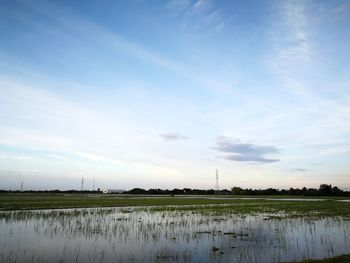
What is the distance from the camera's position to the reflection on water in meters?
13.4

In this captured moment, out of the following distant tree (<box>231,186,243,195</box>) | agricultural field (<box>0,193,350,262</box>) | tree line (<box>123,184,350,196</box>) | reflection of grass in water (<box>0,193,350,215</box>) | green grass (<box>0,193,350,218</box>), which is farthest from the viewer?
distant tree (<box>231,186,243,195</box>)

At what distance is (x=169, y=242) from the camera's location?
1673 centimetres

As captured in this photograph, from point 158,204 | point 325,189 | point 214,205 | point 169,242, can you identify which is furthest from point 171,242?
point 325,189

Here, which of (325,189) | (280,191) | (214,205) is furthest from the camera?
(280,191)

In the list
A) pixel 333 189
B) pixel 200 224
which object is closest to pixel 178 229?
pixel 200 224

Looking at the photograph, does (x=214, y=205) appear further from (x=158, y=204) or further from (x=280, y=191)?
(x=280, y=191)

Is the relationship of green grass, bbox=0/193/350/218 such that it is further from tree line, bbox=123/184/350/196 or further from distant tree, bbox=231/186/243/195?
distant tree, bbox=231/186/243/195

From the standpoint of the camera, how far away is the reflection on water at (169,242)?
13.4 meters

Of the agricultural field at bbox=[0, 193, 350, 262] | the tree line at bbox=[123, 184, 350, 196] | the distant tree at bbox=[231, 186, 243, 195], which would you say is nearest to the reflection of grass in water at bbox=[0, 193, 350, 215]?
the agricultural field at bbox=[0, 193, 350, 262]

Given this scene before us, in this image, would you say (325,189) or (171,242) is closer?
(171,242)

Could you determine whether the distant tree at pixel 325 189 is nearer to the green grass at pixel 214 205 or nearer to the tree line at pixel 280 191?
the tree line at pixel 280 191

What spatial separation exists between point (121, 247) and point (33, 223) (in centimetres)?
1171

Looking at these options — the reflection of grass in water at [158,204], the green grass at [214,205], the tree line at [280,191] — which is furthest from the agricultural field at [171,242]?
the tree line at [280,191]

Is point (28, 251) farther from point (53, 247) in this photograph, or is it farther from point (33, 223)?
point (33, 223)
